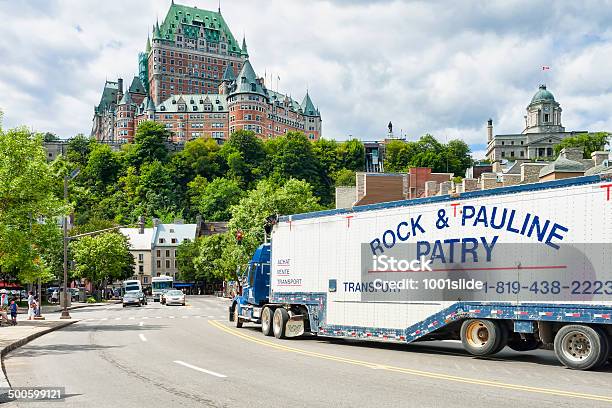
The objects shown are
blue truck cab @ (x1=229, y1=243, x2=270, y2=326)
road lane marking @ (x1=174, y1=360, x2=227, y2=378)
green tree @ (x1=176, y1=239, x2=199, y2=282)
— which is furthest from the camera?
green tree @ (x1=176, y1=239, x2=199, y2=282)

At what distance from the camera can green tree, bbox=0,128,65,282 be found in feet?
89.2

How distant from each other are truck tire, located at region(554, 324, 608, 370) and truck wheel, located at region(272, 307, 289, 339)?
10.3 m

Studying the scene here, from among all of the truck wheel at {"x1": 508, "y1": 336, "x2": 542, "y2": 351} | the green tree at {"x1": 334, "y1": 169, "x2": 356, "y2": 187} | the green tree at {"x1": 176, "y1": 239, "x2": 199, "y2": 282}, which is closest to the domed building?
the green tree at {"x1": 334, "y1": 169, "x2": 356, "y2": 187}

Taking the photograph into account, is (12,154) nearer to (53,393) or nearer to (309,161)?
(53,393)

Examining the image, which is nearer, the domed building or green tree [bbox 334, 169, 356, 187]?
green tree [bbox 334, 169, 356, 187]

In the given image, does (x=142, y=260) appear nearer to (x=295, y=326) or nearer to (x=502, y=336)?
(x=295, y=326)

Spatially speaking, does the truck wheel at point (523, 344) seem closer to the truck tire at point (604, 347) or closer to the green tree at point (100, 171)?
the truck tire at point (604, 347)

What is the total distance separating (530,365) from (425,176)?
166 feet

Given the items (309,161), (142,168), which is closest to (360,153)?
(309,161)

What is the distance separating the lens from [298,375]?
13500 mm

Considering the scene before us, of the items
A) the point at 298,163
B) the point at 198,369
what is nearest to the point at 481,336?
the point at 198,369

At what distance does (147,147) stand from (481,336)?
177 meters

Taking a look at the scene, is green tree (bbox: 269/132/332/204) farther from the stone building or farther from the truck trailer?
the truck trailer

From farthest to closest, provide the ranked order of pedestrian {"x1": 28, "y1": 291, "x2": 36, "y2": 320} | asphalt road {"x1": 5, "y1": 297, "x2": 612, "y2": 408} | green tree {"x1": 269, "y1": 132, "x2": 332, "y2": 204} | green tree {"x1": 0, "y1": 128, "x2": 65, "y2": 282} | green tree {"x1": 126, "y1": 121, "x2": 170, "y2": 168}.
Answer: green tree {"x1": 126, "y1": 121, "x2": 170, "y2": 168}
green tree {"x1": 269, "y1": 132, "x2": 332, "y2": 204}
pedestrian {"x1": 28, "y1": 291, "x2": 36, "y2": 320}
green tree {"x1": 0, "y1": 128, "x2": 65, "y2": 282}
asphalt road {"x1": 5, "y1": 297, "x2": 612, "y2": 408}
